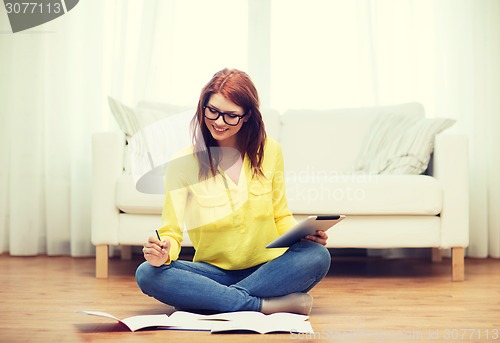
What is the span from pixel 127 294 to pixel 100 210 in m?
0.55

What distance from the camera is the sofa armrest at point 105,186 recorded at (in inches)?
118

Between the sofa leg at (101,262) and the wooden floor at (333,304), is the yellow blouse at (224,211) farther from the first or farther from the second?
the sofa leg at (101,262)

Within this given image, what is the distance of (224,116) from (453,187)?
1.35 metres

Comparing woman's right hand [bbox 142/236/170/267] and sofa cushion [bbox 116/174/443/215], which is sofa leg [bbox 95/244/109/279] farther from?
woman's right hand [bbox 142/236/170/267]

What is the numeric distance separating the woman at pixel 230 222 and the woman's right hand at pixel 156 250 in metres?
0.05

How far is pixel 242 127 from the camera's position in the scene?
6.81 feet

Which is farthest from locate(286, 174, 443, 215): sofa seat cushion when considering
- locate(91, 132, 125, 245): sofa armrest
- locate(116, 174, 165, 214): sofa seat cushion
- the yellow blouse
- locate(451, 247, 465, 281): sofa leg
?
the yellow blouse

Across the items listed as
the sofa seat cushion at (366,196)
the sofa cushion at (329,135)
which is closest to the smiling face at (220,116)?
the sofa seat cushion at (366,196)

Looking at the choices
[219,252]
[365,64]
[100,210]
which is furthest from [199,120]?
[365,64]

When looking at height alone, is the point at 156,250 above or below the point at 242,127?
below

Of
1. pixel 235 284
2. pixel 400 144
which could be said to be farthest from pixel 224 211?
pixel 400 144

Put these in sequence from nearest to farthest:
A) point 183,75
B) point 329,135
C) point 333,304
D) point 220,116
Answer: point 220,116 < point 333,304 < point 329,135 < point 183,75

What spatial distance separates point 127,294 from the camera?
2562 millimetres

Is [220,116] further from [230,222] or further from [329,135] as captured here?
[329,135]
